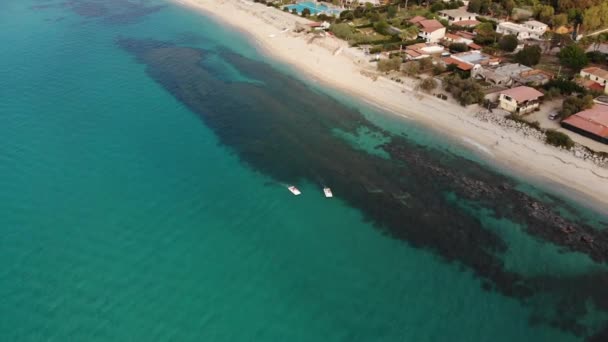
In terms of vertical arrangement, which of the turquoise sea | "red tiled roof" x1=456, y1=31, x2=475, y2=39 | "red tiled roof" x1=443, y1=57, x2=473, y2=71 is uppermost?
"red tiled roof" x1=456, y1=31, x2=475, y2=39

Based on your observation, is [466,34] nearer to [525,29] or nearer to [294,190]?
[525,29]

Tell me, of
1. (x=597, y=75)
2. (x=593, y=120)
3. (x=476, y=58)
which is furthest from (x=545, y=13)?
(x=593, y=120)

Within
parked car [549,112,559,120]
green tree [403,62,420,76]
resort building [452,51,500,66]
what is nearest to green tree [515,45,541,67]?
resort building [452,51,500,66]

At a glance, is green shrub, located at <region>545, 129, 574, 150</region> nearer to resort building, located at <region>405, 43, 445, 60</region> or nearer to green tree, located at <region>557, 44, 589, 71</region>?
green tree, located at <region>557, 44, 589, 71</region>

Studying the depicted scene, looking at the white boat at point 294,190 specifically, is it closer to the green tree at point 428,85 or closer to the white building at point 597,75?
the green tree at point 428,85

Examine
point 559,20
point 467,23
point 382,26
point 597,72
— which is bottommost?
point 382,26

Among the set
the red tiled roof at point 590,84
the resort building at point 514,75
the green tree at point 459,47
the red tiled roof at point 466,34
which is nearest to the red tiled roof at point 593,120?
the red tiled roof at point 590,84

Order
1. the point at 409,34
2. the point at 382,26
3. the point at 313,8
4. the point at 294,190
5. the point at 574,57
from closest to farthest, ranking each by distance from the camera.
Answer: the point at 294,190, the point at 574,57, the point at 409,34, the point at 382,26, the point at 313,8
